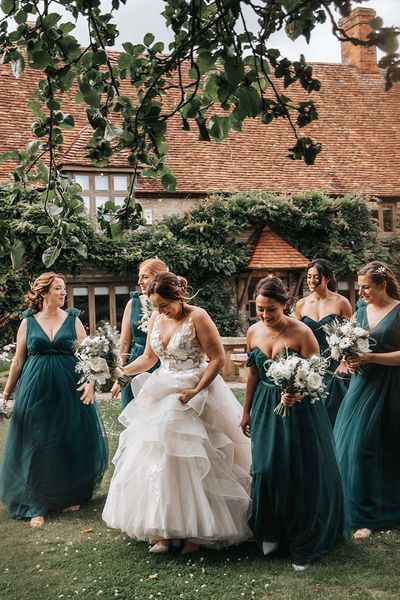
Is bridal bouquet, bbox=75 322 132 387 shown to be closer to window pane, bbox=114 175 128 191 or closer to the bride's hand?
the bride's hand

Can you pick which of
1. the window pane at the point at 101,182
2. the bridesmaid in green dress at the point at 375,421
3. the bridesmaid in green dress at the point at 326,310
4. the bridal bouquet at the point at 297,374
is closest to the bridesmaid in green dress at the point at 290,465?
the bridal bouquet at the point at 297,374

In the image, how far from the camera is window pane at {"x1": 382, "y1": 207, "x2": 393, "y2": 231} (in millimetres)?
A: 22172

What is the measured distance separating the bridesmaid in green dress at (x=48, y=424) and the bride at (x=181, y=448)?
3.94ft

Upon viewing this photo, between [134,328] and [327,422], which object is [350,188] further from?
[327,422]

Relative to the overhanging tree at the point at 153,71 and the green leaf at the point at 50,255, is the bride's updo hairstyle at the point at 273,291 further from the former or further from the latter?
the green leaf at the point at 50,255

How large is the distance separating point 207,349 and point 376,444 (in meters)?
1.71

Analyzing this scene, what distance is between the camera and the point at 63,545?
5.68 meters

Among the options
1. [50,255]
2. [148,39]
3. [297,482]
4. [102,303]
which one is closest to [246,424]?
[297,482]

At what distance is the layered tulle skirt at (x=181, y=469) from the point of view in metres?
4.97

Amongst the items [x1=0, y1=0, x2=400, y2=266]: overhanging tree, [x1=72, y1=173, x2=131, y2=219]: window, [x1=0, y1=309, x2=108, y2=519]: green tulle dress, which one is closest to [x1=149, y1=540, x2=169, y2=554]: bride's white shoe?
[x1=0, y1=309, x2=108, y2=519]: green tulle dress

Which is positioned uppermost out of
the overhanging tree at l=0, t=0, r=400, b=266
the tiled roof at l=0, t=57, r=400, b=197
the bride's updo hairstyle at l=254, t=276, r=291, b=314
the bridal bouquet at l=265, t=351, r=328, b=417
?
the tiled roof at l=0, t=57, r=400, b=197

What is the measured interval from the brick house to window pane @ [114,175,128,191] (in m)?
0.03

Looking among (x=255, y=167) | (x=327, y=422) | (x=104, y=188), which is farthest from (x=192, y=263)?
(x=327, y=422)

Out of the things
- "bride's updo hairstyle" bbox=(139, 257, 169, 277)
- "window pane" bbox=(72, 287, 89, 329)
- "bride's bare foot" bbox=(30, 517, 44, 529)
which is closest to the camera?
"bride's bare foot" bbox=(30, 517, 44, 529)
